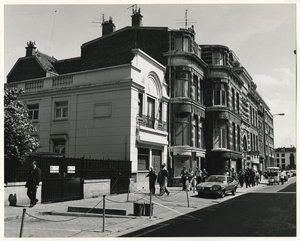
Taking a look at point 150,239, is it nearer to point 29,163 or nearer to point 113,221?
point 113,221

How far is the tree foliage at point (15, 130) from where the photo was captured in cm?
1373

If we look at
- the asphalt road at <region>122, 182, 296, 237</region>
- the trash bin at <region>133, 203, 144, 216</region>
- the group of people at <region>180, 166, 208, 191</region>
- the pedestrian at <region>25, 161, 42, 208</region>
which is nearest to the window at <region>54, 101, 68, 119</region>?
the group of people at <region>180, 166, 208, 191</region>

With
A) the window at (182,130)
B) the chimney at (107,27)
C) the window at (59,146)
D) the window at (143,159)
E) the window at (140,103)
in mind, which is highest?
the chimney at (107,27)

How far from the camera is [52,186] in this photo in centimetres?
1719

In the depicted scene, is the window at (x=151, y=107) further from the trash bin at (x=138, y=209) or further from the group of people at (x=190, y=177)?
the trash bin at (x=138, y=209)

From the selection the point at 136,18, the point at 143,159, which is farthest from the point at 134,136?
the point at 136,18

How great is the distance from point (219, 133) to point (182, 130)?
637cm

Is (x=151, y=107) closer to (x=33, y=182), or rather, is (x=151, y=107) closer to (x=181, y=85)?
(x=181, y=85)

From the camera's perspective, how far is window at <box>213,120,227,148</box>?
35.5 metres

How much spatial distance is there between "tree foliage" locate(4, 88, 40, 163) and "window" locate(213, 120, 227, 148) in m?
23.8

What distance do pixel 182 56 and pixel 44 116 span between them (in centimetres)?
1296

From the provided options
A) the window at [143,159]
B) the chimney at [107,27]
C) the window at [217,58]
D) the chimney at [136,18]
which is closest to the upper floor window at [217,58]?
the window at [217,58]

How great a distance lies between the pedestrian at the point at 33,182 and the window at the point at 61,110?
1047cm

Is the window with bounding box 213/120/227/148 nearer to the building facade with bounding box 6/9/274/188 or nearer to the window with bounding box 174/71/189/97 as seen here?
the building facade with bounding box 6/9/274/188
